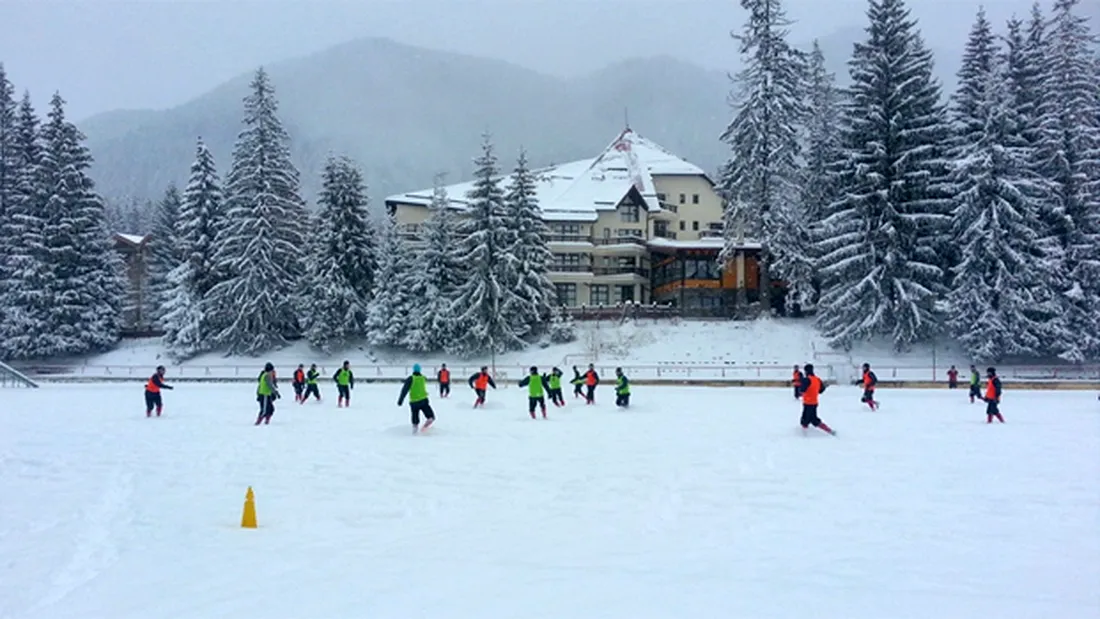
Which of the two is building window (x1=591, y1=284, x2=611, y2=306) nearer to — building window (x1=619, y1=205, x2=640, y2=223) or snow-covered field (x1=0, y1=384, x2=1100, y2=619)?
building window (x1=619, y1=205, x2=640, y2=223)

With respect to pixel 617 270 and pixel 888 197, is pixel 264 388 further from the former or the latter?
pixel 617 270

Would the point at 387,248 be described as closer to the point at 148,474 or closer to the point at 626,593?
the point at 148,474

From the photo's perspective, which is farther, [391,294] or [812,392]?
[391,294]

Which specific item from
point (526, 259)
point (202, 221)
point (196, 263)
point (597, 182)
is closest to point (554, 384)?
point (526, 259)

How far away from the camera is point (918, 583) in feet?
22.7

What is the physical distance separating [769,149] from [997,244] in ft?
44.5

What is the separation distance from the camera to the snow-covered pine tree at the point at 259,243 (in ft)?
162

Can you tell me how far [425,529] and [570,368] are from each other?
1338 inches

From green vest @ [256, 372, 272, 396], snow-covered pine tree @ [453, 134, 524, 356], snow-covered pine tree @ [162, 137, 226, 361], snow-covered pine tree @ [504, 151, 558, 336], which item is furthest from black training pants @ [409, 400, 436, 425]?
snow-covered pine tree @ [162, 137, 226, 361]

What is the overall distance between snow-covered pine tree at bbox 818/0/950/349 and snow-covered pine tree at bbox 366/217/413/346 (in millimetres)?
25890

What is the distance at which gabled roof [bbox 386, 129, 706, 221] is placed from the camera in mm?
65062

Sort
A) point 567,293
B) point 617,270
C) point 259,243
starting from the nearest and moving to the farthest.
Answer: point 259,243 → point 567,293 → point 617,270

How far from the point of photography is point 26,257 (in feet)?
164

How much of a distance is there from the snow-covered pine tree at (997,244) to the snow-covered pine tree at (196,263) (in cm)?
4537
